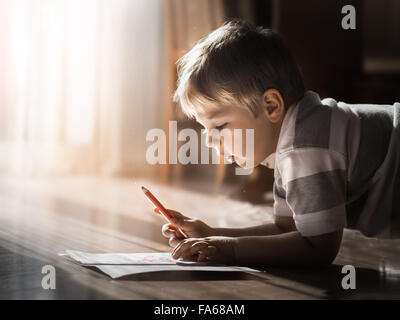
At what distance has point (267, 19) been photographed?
105 inches

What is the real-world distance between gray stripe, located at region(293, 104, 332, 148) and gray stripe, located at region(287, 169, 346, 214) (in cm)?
5

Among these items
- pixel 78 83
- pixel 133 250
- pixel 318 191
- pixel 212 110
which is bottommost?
pixel 133 250

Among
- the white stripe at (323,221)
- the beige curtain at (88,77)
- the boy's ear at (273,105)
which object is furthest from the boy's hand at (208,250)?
the beige curtain at (88,77)

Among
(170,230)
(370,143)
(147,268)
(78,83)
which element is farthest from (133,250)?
(78,83)

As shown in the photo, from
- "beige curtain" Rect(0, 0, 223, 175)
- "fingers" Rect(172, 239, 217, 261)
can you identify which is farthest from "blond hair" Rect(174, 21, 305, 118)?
"beige curtain" Rect(0, 0, 223, 175)

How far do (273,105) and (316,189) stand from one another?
16cm

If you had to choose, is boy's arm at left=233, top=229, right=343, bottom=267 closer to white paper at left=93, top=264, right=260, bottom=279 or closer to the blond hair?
white paper at left=93, top=264, right=260, bottom=279

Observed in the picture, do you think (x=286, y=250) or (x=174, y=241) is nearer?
(x=286, y=250)

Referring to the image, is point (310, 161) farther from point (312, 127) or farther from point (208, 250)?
point (208, 250)

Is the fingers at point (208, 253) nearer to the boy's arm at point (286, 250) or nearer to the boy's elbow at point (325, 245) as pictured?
the boy's arm at point (286, 250)

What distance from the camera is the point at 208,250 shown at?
0.78 meters

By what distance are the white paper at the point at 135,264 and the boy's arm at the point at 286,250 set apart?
0.03m

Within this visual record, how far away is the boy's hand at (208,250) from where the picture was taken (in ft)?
2.54

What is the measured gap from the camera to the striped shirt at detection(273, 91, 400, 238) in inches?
30.6
